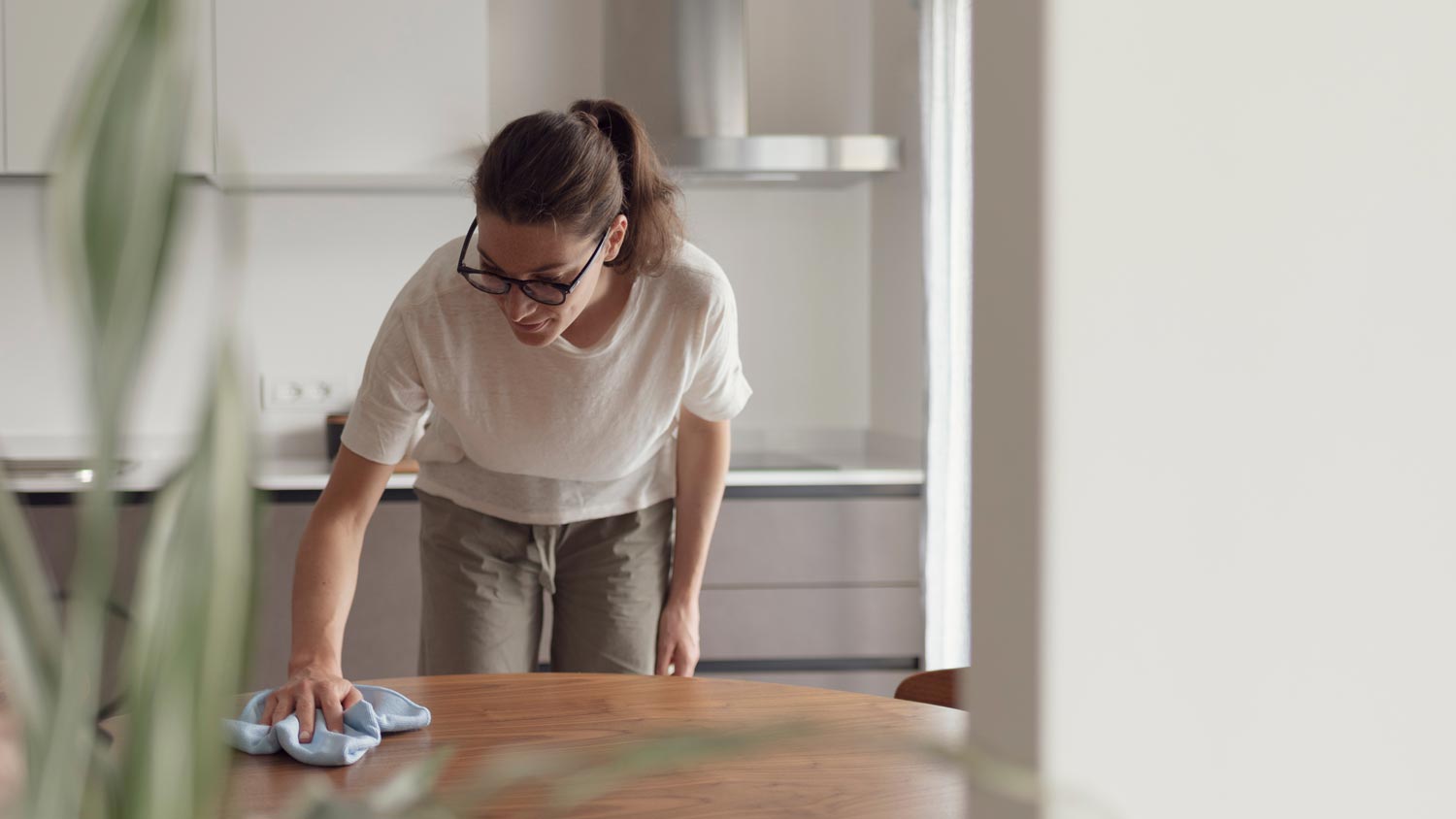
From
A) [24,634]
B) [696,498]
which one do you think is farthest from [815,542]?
[24,634]

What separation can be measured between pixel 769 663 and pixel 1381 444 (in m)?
2.72

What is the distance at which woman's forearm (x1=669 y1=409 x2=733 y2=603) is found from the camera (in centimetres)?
197

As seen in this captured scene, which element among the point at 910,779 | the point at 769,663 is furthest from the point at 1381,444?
the point at 769,663

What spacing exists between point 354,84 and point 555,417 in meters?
1.76

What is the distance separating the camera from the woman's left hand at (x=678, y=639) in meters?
Result: 1.92

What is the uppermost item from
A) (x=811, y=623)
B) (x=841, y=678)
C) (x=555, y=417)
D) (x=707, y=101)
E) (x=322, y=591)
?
(x=707, y=101)

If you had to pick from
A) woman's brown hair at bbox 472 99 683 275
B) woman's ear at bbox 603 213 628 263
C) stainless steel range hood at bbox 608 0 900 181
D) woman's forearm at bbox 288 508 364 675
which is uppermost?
stainless steel range hood at bbox 608 0 900 181

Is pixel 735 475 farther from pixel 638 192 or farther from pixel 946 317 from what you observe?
pixel 638 192

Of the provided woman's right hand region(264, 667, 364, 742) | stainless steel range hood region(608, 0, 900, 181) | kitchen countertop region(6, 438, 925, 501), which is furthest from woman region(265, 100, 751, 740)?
stainless steel range hood region(608, 0, 900, 181)

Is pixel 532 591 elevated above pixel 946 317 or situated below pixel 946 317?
below

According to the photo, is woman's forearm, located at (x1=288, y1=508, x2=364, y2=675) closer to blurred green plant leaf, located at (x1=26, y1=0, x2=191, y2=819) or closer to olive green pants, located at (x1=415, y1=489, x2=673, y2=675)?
olive green pants, located at (x1=415, y1=489, x2=673, y2=675)

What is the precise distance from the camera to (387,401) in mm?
1682

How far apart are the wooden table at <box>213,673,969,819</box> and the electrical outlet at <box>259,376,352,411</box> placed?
2286 millimetres

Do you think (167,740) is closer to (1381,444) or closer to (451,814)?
(451,814)
